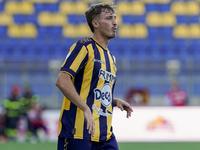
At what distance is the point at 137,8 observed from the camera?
1705 cm

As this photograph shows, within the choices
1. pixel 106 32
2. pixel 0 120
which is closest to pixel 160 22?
pixel 0 120

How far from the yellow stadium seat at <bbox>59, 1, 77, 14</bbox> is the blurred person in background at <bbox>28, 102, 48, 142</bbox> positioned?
6.15 metres

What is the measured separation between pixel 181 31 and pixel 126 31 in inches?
94.2

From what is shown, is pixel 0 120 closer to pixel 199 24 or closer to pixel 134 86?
pixel 134 86

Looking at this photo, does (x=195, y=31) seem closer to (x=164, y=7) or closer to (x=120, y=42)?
(x=164, y=7)

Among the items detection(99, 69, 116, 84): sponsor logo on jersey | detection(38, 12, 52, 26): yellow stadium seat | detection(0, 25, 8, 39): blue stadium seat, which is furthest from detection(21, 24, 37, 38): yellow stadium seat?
detection(99, 69, 116, 84): sponsor logo on jersey

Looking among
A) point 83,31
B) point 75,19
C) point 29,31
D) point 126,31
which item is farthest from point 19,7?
point 126,31

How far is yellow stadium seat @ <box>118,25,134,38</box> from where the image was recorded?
1605cm

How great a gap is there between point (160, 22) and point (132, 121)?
6.85m

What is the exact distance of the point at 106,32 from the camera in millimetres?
3457

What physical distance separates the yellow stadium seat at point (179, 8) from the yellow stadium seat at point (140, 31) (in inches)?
74.6

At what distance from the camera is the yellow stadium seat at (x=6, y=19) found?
1636 centimetres

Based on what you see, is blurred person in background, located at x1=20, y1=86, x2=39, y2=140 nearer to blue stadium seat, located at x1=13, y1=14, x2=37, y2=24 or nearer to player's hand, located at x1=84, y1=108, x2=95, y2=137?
blue stadium seat, located at x1=13, y1=14, x2=37, y2=24

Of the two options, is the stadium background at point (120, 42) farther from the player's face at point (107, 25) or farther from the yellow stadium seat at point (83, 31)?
the player's face at point (107, 25)
